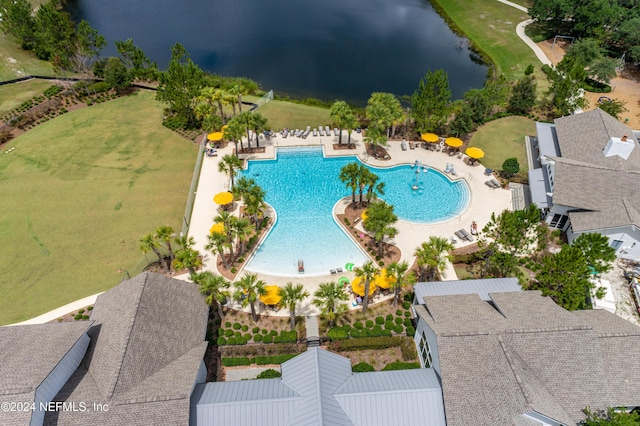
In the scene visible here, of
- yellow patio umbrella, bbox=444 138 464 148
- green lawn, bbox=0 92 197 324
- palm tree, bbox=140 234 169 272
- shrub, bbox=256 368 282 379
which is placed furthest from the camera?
yellow patio umbrella, bbox=444 138 464 148

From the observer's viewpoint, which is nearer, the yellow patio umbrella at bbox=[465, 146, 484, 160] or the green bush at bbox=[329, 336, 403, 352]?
the green bush at bbox=[329, 336, 403, 352]

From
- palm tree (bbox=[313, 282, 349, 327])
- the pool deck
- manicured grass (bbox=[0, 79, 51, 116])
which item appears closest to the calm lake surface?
the pool deck

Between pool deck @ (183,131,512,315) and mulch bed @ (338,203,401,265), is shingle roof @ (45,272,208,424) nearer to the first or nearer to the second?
pool deck @ (183,131,512,315)

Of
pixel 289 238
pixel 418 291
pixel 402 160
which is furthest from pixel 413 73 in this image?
pixel 418 291

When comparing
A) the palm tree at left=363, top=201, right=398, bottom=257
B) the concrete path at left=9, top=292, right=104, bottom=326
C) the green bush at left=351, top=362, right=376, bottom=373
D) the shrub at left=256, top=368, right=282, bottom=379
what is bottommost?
the shrub at left=256, top=368, right=282, bottom=379

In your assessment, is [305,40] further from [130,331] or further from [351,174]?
[130,331]

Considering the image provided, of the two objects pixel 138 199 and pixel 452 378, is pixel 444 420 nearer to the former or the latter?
pixel 452 378

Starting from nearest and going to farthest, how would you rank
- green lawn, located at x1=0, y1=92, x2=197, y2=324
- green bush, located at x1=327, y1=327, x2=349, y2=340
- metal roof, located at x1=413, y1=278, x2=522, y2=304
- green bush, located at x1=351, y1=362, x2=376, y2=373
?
green bush, located at x1=351, y1=362, x2=376, y2=373 < green bush, located at x1=327, y1=327, x2=349, y2=340 < metal roof, located at x1=413, y1=278, x2=522, y2=304 < green lawn, located at x1=0, y1=92, x2=197, y2=324
